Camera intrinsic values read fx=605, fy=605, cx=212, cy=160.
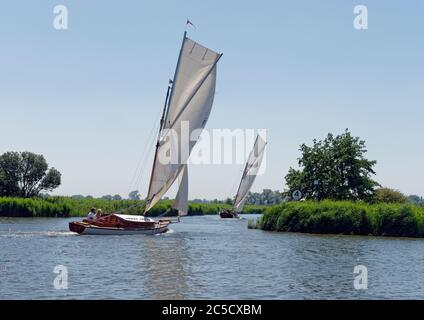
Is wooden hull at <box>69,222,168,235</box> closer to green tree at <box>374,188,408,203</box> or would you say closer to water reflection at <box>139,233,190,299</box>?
water reflection at <box>139,233,190,299</box>

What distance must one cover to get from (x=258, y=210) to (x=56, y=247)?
15424cm

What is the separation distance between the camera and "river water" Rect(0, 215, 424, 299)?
2819cm

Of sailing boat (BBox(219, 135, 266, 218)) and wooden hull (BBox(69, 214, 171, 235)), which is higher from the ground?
sailing boat (BBox(219, 135, 266, 218))

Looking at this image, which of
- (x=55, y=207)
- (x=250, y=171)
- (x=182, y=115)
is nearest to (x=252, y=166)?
(x=250, y=171)

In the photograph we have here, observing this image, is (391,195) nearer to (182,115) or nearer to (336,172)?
(336,172)

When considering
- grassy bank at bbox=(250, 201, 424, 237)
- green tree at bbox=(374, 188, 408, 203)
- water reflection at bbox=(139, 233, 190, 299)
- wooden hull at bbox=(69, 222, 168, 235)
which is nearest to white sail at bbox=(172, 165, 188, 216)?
wooden hull at bbox=(69, 222, 168, 235)

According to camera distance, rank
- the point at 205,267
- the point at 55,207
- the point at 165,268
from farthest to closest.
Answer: the point at 55,207
the point at 205,267
the point at 165,268

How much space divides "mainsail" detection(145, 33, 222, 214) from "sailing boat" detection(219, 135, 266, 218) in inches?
1999

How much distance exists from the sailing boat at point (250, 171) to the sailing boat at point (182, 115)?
50.8 m

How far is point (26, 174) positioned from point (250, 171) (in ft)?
174

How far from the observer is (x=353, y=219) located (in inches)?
2509

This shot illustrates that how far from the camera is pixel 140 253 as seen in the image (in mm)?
44062

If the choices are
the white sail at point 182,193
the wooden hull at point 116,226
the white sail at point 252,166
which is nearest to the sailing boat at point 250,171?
the white sail at point 252,166

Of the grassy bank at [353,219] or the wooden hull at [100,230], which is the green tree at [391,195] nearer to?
the grassy bank at [353,219]
